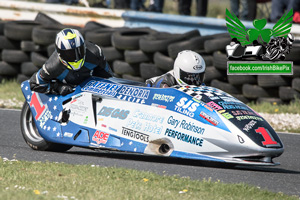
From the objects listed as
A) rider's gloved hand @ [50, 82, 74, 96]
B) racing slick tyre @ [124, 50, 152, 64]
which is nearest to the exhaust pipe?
rider's gloved hand @ [50, 82, 74, 96]

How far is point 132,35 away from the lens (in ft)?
37.9

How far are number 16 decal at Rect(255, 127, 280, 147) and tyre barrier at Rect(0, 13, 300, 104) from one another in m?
3.99

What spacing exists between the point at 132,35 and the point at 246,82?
8.09ft

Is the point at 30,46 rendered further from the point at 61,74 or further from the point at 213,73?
the point at 61,74

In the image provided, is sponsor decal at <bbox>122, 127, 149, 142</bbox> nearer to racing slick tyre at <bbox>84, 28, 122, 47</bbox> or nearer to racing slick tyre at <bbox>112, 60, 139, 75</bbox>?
racing slick tyre at <bbox>112, 60, 139, 75</bbox>

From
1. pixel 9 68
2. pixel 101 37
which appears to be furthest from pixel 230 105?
pixel 9 68

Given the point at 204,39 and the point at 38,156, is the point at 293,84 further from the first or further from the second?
the point at 38,156

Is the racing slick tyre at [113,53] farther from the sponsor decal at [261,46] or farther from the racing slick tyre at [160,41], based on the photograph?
the sponsor decal at [261,46]

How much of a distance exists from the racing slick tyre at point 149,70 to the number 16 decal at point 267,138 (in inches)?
196

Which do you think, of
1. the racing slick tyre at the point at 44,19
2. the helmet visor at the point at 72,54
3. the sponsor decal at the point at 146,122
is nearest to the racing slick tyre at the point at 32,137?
the helmet visor at the point at 72,54

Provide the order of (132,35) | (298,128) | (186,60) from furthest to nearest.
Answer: (132,35)
(298,128)
(186,60)

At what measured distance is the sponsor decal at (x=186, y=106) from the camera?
6.11m

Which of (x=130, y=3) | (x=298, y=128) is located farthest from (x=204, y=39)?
(x=130, y=3)

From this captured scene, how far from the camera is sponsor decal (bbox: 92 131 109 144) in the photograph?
6647mm
